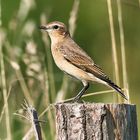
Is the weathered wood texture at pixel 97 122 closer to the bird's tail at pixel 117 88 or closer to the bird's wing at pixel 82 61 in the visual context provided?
the bird's tail at pixel 117 88

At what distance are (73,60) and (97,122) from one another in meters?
2.78

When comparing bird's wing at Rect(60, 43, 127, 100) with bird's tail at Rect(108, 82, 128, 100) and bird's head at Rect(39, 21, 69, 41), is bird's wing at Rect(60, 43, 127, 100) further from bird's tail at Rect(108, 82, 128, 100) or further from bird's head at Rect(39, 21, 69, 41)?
bird's head at Rect(39, 21, 69, 41)

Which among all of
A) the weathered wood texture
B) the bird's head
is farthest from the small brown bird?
the weathered wood texture

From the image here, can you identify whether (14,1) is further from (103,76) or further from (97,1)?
(103,76)

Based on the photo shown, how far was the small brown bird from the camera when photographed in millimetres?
7316

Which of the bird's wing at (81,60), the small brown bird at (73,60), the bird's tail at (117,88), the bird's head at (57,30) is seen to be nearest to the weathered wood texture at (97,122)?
the bird's tail at (117,88)

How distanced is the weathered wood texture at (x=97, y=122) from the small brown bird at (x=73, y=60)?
1.96 m

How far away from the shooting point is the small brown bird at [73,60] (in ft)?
24.0

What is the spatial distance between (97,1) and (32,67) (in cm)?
610

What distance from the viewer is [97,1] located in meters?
12.8

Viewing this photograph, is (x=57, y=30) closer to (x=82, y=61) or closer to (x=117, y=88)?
(x=82, y=61)

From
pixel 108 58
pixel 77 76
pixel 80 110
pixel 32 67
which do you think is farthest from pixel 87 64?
pixel 108 58

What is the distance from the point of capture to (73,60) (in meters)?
7.62

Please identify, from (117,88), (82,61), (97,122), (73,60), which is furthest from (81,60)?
(97,122)
